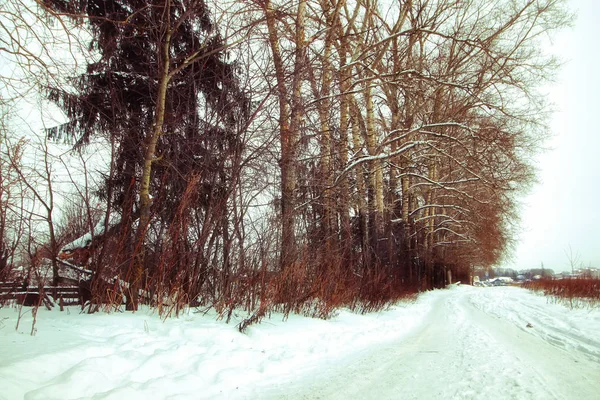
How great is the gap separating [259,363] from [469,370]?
2.06 m

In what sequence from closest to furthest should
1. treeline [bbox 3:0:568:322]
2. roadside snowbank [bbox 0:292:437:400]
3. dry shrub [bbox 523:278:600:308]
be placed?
roadside snowbank [bbox 0:292:437:400] → treeline [bbox 3:0:568:322] → dry shrub [bbox 523:278:600:308]

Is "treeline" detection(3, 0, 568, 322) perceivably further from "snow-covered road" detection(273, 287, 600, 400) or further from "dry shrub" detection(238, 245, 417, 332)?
"snow-covered road" detection(273, 287, 600, 400)

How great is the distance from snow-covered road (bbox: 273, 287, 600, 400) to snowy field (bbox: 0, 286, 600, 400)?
10 millimetres

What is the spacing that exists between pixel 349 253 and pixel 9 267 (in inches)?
278

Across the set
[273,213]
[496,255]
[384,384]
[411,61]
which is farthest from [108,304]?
[496,255]

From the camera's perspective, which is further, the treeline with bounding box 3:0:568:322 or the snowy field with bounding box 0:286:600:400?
the treeline with bounding box 3:0:568:322

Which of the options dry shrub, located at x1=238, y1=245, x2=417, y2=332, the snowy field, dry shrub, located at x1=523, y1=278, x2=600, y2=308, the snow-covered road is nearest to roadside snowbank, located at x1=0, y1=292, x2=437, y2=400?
the snowy field

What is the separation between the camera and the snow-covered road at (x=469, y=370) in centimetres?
280

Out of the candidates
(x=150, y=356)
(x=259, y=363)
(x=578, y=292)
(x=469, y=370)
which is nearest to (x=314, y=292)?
(x=259, y=363)

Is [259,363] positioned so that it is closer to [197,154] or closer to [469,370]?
[469,370]

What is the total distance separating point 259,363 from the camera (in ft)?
11.5

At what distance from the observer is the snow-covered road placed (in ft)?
9.18

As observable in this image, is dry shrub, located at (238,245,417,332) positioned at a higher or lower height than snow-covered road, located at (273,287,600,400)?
higher

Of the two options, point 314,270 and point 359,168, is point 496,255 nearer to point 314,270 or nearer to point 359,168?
point 359,168
